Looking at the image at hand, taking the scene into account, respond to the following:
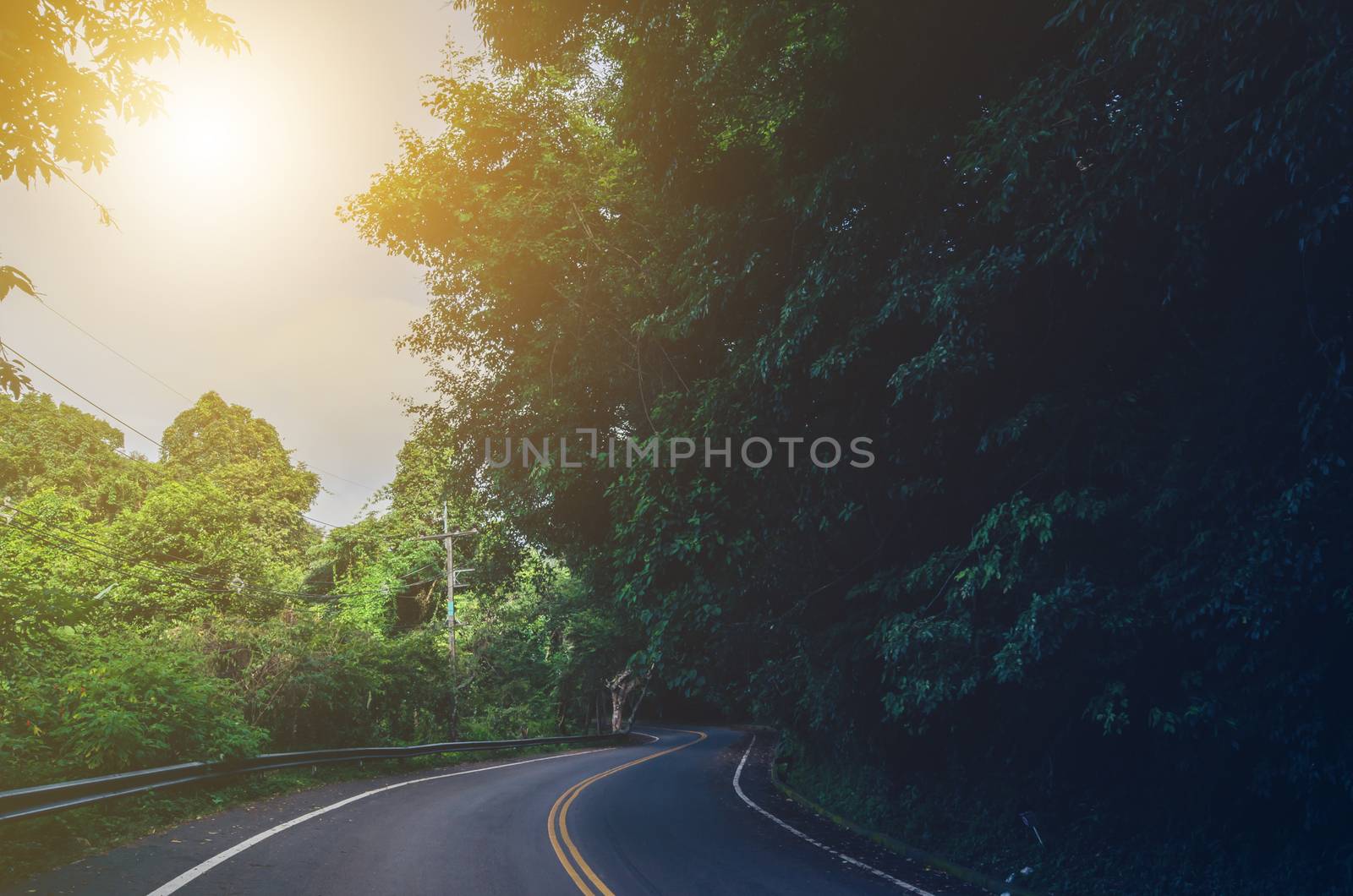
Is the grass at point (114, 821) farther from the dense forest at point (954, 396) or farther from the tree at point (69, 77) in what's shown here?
the tree at point (69, 77)

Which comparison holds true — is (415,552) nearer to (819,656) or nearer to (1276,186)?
(819,656)

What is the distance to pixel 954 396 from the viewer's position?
7199mm

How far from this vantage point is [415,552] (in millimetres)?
34344

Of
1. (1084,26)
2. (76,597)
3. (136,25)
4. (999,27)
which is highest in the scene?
(999,27)

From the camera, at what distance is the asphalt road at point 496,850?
7059 millimetres

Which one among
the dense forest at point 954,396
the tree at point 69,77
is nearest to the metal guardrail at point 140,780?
the dense forest at point 954,396

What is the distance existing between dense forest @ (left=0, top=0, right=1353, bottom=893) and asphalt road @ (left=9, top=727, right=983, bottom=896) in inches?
61.0

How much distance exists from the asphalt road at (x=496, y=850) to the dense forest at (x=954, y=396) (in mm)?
1549

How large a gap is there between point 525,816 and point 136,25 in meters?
10.7

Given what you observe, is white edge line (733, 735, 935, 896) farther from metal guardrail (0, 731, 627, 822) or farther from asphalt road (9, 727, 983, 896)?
metal guardrail (0, 731, 627, 822)

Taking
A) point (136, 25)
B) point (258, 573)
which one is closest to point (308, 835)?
point (136, 25)

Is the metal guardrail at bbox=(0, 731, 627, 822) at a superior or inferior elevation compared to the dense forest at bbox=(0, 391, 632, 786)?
inferior

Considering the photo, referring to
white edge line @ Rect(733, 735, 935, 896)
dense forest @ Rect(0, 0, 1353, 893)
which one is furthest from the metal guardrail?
white edge line @ Rect(733, 735, 935, 896)

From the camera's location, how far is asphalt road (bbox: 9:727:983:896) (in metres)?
7.06
